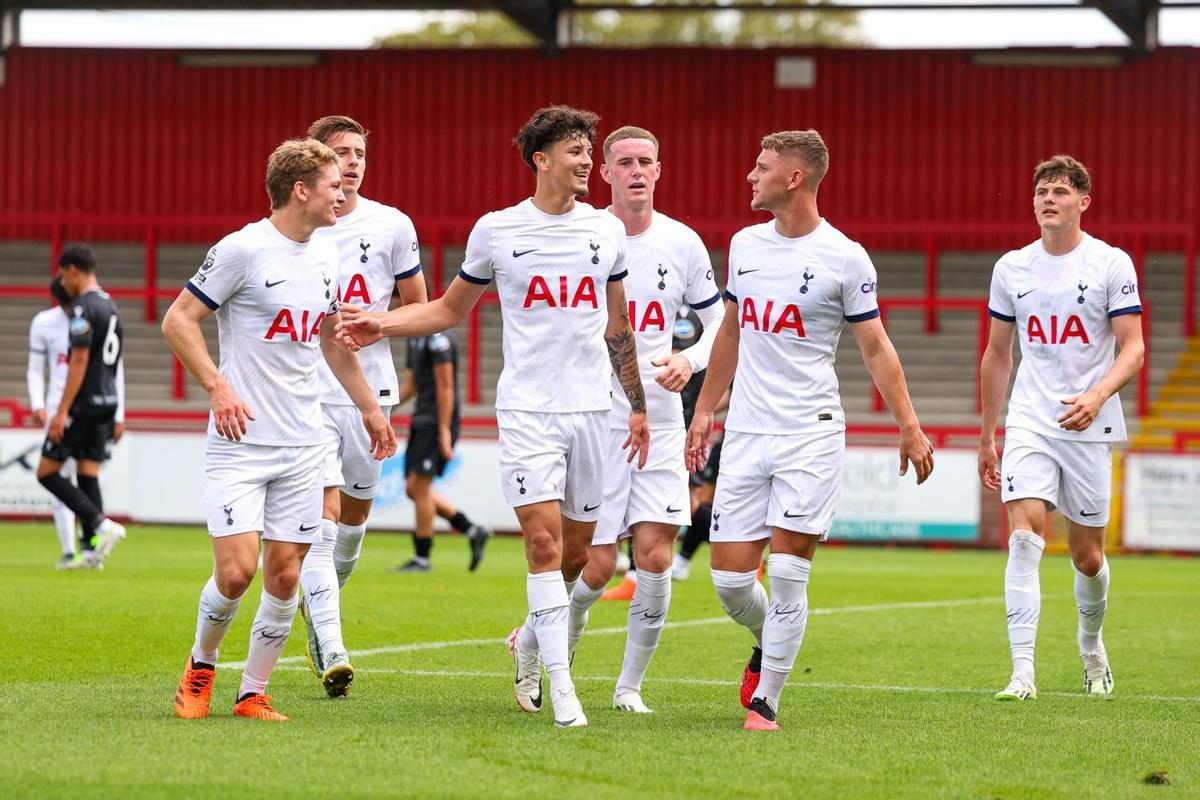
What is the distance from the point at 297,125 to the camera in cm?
3078

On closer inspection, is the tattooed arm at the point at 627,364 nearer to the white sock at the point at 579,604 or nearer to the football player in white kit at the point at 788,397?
the football player in white kit at the point at 788,397

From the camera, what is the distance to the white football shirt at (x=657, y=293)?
729 cm

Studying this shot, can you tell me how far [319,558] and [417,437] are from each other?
6500 millimetres

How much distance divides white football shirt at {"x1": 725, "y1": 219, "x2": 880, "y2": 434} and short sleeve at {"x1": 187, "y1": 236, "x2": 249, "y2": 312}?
1872 mm

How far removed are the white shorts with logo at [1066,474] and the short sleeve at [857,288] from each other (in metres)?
1.53

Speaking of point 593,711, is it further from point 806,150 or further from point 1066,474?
point 1066,474

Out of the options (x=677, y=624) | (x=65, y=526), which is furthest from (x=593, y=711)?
(x=65, y=526)

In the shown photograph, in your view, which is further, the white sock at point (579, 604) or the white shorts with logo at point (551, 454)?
the white sock at point (579, 604)

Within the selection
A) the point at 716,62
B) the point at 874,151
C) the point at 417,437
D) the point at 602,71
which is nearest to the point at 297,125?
the point at 602,71

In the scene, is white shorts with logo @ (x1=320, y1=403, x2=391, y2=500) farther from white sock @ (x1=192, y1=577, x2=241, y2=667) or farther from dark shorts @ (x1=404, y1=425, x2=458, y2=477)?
dark shorts @ (x1=404, y1=425, x2=458, y2=477)

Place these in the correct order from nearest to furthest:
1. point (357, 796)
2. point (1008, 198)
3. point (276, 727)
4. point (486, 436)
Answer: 1. point (357, 796)
2. point (276, 727)
3. point (486, 436)
4. point (1008, 198)

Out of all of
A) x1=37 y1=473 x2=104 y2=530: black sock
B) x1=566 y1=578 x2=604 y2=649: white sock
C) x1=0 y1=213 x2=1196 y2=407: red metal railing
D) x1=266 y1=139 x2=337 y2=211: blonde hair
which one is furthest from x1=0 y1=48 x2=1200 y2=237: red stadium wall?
x1=266 y1=139 x2=337 y2=211: blonde hair

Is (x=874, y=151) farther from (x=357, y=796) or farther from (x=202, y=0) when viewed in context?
(x=357, y=796)

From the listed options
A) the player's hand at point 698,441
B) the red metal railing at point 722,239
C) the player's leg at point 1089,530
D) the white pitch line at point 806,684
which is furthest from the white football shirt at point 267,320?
the red metal railing at point 722,239
